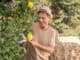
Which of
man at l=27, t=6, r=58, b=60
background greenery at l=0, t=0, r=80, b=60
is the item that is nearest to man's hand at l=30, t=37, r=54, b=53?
man at l=27, t=6, r=58, b=60

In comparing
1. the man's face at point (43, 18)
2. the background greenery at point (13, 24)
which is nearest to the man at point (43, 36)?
the man's face at point (43, 18)

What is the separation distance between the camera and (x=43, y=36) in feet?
9.37

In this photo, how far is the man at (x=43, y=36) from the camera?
2722mm

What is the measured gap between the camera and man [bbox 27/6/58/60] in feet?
8.93

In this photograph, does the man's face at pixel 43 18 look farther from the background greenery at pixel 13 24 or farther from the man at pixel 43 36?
the background greenery at pixel 13 24

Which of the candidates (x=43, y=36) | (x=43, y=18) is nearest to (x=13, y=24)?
(x=43, y=18)

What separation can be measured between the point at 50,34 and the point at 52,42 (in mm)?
83

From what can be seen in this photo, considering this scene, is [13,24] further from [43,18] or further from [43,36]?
[43,36]

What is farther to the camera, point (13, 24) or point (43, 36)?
point (43, 36)

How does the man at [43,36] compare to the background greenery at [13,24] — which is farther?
the man at [43,36]

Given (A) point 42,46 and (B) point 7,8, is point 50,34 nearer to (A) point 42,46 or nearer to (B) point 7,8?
(A) point 42,46

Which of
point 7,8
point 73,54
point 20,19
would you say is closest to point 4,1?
point 7,8

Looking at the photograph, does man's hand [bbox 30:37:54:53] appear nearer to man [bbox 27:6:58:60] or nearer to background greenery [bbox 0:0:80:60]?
man [bbox 27:6:58:60]

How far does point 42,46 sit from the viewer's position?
2768mm
